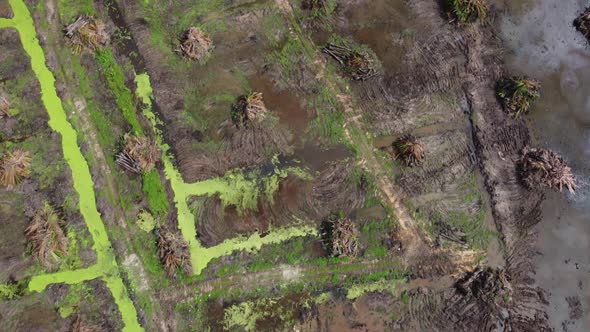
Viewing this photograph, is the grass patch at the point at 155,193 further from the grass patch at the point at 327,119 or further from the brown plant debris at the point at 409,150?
the brown plant debris at the point at 409,150

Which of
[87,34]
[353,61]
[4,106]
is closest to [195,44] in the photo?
[87,34]

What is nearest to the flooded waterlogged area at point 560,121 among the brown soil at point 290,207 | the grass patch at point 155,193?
the brown soil at point 290,207

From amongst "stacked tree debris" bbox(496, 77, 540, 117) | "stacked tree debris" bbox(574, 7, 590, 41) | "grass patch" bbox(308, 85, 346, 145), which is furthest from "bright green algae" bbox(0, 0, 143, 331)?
"stacked tree debris" bbox(574, 7, 590, 41)

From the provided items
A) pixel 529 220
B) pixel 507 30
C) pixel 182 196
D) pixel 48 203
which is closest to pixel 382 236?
pixel 529 220

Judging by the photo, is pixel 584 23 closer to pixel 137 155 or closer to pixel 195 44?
pixel 195 44

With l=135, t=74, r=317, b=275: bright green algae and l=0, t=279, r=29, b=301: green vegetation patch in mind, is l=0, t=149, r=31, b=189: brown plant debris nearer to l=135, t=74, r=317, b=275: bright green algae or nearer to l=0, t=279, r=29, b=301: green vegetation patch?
l=0, t=279, r=29, b=301: green vegetation patch

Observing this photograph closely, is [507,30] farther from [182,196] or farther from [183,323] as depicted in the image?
[183,323]
